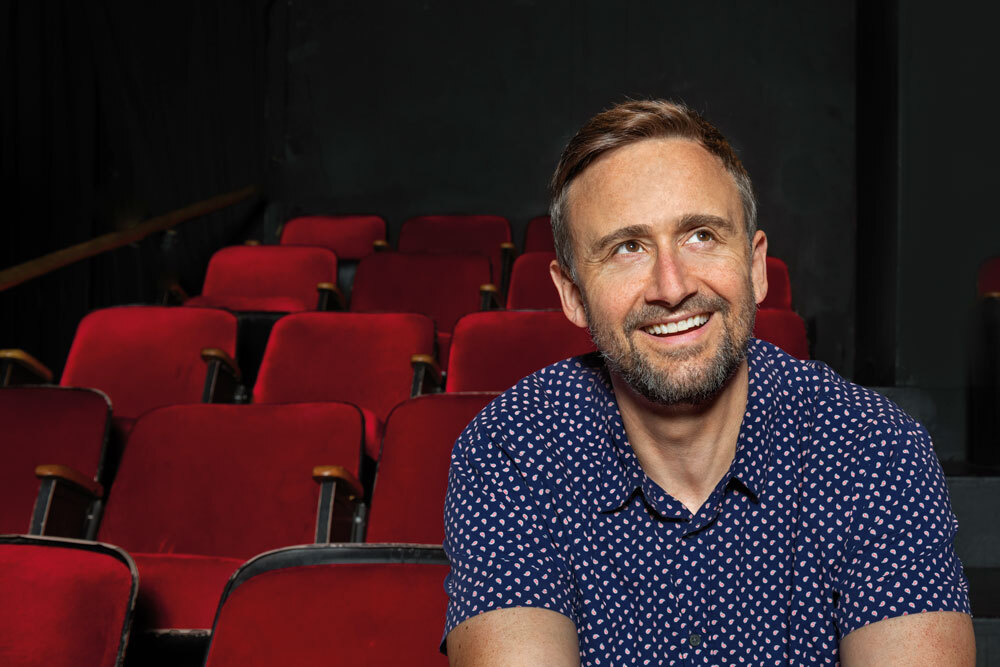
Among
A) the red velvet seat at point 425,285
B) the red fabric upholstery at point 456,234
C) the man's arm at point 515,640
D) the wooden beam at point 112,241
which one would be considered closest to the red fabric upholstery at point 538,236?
the red fabric upholstery at point 456,234

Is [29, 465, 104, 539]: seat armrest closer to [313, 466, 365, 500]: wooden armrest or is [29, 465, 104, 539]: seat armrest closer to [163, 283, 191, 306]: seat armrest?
[313, 466, 365, 500]: wooden armrest

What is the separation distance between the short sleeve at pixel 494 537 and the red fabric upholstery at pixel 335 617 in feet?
0.08

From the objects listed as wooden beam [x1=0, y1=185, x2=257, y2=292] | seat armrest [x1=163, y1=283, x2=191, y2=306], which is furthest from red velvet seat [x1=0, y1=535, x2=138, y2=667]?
seat armrest [x1=163, y1=283, x2=191, y2=306]

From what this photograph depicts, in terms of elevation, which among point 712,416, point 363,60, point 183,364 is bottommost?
point 712,416

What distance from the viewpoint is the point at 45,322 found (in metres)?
1.16

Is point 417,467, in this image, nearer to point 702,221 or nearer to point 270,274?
point 702,221

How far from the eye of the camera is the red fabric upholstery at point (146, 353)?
86 cm

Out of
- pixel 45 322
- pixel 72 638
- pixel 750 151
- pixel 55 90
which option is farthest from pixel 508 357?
pixel 750 151

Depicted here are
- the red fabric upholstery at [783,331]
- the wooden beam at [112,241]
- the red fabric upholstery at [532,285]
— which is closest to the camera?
the red fabric upholstery at [783,331]

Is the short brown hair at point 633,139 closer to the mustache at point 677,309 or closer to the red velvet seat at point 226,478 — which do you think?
the mustache at point 677,309

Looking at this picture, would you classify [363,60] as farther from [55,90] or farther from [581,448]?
[581,448]

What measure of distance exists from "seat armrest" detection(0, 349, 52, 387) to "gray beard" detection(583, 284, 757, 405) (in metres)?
0.65

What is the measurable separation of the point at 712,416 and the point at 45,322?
3.39 ft

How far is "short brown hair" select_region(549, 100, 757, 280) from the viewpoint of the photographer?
0.36 meters
